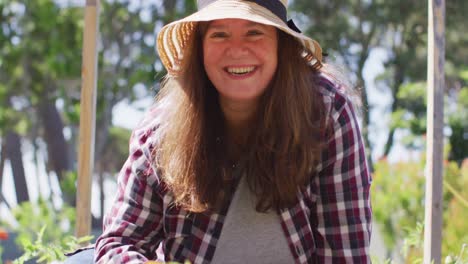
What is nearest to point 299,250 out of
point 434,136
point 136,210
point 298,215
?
point 298,215

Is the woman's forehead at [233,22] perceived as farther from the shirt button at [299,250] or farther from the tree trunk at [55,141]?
the tree trunk at [55,141]

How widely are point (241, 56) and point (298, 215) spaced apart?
1.30ft

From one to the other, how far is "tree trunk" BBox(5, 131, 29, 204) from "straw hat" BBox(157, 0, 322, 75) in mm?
10415

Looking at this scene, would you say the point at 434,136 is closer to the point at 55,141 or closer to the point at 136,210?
the point at 136,210

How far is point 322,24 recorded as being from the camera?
12961 millimetres

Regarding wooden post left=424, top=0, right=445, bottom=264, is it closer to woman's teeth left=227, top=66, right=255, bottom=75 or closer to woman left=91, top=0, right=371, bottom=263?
woman left=91, top=0, right=371, bottom=263

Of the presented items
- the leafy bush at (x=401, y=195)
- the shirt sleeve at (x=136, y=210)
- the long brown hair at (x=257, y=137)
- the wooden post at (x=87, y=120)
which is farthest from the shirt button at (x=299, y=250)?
the leafy bush at (x=401, y=195)

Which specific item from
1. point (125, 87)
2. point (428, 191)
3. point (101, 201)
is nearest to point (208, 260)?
point (428, 191)

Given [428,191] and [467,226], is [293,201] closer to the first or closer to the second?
[428,191]

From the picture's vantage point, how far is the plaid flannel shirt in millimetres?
1901

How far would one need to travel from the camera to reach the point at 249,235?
193 cm

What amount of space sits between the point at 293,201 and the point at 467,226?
7.26ft

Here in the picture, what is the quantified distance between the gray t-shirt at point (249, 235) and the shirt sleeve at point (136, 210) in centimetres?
18

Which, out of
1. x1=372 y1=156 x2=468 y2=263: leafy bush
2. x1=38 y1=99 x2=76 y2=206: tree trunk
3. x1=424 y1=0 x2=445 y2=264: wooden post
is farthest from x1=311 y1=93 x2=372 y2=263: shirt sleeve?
x1=38 y1=99 x2=76 y2=206: tree trunk
